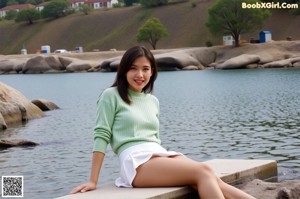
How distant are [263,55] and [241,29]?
365 inches

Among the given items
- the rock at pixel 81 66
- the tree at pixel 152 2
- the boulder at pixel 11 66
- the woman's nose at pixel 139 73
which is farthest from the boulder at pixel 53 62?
the woman's nose at pixel 139 73

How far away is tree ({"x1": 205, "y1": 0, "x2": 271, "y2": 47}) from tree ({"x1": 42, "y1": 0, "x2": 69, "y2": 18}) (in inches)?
3182

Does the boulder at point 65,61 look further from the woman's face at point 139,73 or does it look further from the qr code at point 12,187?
the woman's face at point 139,73

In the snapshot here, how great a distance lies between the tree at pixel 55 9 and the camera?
162m

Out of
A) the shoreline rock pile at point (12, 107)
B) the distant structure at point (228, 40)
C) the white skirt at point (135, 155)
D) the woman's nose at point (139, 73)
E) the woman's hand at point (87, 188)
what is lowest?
the shoreline rock pile at point (12, 107)

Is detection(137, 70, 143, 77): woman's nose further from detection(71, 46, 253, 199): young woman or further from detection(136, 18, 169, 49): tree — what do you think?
detection(136, 18, 169, 49): tree

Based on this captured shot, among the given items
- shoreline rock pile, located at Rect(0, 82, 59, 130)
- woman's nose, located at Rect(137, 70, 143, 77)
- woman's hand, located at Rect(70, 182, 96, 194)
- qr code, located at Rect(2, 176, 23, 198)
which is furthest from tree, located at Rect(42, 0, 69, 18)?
woman's hand, located at Rect(70, 182, 96, 194)

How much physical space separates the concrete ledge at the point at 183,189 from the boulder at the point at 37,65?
8856 centimetres

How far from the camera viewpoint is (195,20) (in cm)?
12938

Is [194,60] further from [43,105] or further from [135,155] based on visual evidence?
[135,155]

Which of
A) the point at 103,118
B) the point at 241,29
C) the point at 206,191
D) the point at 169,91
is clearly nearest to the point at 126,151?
the point at 103,118

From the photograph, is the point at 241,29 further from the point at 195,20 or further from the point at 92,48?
the point at 92,48

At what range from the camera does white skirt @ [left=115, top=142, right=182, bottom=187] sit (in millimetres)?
7672

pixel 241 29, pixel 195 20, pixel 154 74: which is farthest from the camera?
pixel 195 20
